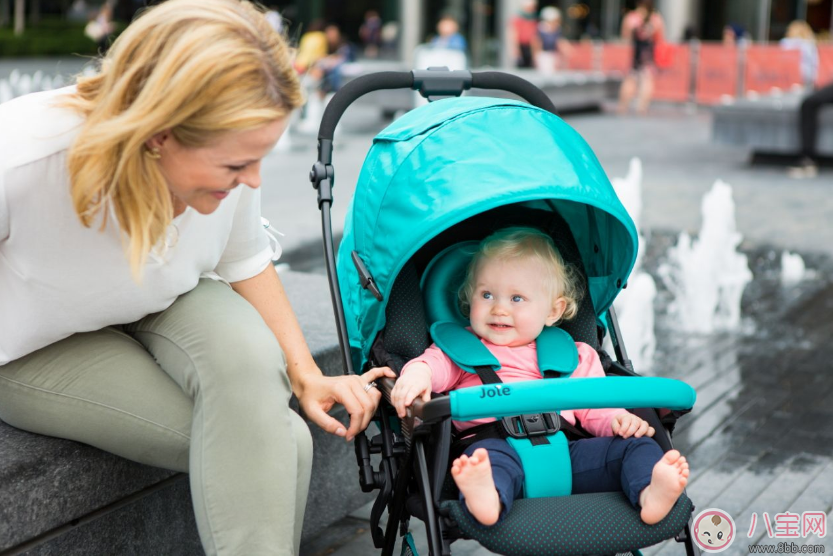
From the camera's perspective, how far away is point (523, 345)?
310 cm

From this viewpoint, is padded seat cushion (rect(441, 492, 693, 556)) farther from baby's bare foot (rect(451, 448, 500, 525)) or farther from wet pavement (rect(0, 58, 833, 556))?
wet pavement (rect(0, 58, 833, 556))

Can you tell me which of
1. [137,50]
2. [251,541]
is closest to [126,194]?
[137,50]

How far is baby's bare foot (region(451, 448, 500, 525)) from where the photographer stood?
7.71 ft

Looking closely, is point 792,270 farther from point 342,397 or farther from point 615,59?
point 615,59

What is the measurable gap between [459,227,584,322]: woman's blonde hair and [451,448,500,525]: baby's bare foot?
0.84 metres

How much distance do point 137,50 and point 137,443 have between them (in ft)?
3.10

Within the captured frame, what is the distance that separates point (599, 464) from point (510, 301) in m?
0.59

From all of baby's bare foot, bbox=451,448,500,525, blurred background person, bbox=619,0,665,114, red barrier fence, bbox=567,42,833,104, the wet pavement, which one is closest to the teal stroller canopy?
baby's bare foot, bbox=451,448,500,525

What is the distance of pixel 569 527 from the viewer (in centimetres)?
237

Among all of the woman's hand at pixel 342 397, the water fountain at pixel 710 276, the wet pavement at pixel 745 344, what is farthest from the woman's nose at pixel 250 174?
the water fountain at pixel 710 276

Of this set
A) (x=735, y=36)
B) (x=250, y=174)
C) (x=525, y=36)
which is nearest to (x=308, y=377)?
Result: (x=250, y=174)

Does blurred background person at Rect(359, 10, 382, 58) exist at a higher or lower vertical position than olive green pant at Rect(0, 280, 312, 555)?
lower

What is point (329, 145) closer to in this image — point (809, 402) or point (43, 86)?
point (809, 402)

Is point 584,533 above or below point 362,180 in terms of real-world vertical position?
below
